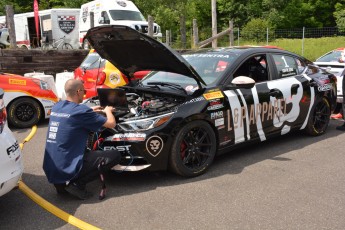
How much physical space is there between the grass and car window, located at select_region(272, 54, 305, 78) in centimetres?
1620

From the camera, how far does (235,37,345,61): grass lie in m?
22.0

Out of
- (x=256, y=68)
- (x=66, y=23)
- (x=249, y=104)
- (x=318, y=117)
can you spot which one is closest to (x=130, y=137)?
(x=249, y=104)

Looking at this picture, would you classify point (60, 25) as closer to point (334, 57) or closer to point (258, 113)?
point (334, 57)

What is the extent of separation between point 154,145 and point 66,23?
20.9 m

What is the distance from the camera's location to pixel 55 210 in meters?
3.86

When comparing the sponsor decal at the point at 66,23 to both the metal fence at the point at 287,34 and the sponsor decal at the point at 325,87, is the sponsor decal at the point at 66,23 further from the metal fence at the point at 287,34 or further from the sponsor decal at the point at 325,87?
the sponsor decal at the point at 325,87

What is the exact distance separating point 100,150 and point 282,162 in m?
2.51

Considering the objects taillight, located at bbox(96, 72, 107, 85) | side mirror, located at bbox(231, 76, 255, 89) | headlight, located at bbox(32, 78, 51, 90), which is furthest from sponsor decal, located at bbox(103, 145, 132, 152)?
headlight, located at bbox(32, 78, 51, 90)

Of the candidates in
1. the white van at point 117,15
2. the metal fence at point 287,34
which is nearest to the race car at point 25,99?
the white van at point 117,15

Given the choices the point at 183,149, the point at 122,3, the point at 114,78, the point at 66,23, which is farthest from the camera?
the point at 66,23

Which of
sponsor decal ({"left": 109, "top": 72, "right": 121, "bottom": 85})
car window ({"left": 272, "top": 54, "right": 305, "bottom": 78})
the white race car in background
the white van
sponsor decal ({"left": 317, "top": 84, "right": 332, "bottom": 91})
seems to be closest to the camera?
the white race car in background

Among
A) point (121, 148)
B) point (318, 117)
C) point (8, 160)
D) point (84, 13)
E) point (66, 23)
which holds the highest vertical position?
point (84, 13)

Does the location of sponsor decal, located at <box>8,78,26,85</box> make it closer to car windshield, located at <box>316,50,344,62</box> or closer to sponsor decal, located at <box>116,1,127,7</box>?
car windshield, located at <box>316,50,344,62</box>

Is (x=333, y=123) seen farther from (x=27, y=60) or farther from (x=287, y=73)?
(x=27, y=60)
